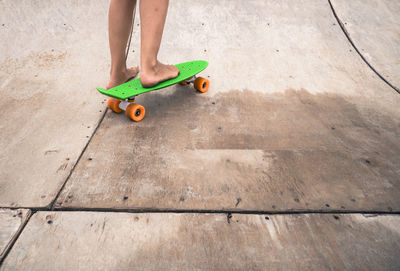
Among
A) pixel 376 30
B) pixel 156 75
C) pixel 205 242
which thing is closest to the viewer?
pixel 205 242

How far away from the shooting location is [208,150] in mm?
1592

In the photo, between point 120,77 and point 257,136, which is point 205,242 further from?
point 120,77

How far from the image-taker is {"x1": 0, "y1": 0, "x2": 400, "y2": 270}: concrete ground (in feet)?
3.45

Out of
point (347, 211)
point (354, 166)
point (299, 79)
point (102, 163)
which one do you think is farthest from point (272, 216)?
point (299, 79)

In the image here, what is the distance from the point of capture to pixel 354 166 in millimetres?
1475

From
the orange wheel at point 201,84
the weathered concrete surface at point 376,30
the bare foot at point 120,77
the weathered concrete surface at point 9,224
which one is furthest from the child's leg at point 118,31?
the weathered concrete surface at point 376,30

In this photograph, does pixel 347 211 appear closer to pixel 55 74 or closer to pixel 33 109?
pixel 33 109

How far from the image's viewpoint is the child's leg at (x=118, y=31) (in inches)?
71.8

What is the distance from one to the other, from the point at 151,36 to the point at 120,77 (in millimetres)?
467

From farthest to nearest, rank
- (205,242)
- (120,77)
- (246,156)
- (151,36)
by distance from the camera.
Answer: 1. (120,77)
2. (151,36)
3. (246,156)
4. (205,242)

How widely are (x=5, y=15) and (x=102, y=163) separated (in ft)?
8.60

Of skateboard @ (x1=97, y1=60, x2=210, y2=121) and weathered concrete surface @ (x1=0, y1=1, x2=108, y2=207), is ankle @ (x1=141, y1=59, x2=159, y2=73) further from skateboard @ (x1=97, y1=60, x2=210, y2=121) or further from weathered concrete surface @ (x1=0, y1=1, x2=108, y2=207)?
weathered concrete surface @ (x1=0, y1=1, x2=108, y2=207)

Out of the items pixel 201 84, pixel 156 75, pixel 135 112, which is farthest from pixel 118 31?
pixel 201 84

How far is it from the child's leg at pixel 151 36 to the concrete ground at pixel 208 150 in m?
0.26
